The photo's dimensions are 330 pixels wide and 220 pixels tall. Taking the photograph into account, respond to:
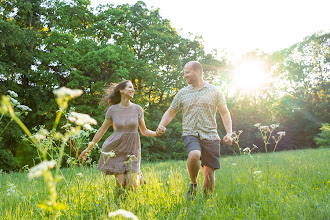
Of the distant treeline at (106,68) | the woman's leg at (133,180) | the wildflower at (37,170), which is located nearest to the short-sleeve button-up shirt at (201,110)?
the woman's leg at (133,180)

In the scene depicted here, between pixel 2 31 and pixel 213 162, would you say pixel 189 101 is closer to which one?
pixel 213 162

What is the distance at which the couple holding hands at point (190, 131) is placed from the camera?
4.55 meters

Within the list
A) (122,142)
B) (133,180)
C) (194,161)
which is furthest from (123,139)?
(194,161)

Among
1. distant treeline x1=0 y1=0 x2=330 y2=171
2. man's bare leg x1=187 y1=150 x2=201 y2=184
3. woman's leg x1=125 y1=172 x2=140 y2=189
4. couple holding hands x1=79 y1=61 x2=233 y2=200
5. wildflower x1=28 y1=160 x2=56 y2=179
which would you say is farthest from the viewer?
distant treeline x1=0 y1=0 x2=330 y2=171

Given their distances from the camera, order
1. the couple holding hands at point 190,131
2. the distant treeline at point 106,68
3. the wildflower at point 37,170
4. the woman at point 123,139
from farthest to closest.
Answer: the distant treeline at point 106,68, the woman at point 123,139, the couple holding hands at point 190,131, the wildflower at point 37,170

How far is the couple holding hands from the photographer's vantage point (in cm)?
455

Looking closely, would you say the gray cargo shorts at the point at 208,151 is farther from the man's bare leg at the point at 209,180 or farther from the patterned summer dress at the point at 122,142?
the patterned summer dress at the point at 122,142

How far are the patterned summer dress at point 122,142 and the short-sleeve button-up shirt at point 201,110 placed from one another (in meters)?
0.93

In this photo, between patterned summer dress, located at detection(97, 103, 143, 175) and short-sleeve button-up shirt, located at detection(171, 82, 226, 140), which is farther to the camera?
patterned summer dress, located at detection(97, 103, 143, 175)

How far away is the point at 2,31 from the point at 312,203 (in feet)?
55.4

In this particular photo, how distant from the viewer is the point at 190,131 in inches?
183

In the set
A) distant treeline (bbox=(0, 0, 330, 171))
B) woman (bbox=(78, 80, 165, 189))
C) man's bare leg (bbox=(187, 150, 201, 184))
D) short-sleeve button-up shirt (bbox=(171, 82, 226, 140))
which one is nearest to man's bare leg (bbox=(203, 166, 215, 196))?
man's bare leg (bbox=(187, 150, 201, 184))

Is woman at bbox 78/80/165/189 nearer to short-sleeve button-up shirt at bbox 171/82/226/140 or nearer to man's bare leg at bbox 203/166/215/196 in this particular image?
short-sleeve button-up shirt at bbox 171/82/226/140

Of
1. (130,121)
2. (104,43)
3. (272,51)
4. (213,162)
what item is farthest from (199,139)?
(272,51)
